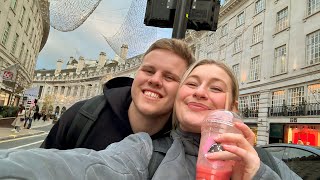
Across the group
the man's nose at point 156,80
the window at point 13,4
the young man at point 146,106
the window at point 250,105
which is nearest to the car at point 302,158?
the young man at point 146,106

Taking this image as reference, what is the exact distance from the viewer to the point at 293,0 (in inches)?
876

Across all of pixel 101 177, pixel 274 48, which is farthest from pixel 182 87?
pixel 274 48

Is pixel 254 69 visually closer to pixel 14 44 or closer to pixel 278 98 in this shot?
pixel 278 98

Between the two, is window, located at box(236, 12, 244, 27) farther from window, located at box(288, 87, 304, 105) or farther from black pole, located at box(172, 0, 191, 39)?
black pole, located at box(172, 0, 191, 39)

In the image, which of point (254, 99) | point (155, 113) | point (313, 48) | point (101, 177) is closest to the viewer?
point (101, 177)

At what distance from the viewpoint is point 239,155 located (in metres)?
1.18

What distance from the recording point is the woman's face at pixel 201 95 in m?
1.58

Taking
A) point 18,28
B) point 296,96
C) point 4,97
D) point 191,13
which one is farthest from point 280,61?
point 4,97

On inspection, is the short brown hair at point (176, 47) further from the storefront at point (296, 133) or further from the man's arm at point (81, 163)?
the storefront at point (296, 133)

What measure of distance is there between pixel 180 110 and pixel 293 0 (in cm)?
2392

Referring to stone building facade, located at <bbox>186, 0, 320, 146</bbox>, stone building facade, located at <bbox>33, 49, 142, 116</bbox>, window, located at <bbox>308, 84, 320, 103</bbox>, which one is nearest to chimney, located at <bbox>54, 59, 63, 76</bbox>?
stone building facade, located at <bbox>33, 49, 142, 116</bbox>

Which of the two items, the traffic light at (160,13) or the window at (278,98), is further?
the window at (278,98)

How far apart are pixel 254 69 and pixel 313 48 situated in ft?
20.6

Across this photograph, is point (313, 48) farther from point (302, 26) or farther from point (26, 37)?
point (26, 37)
